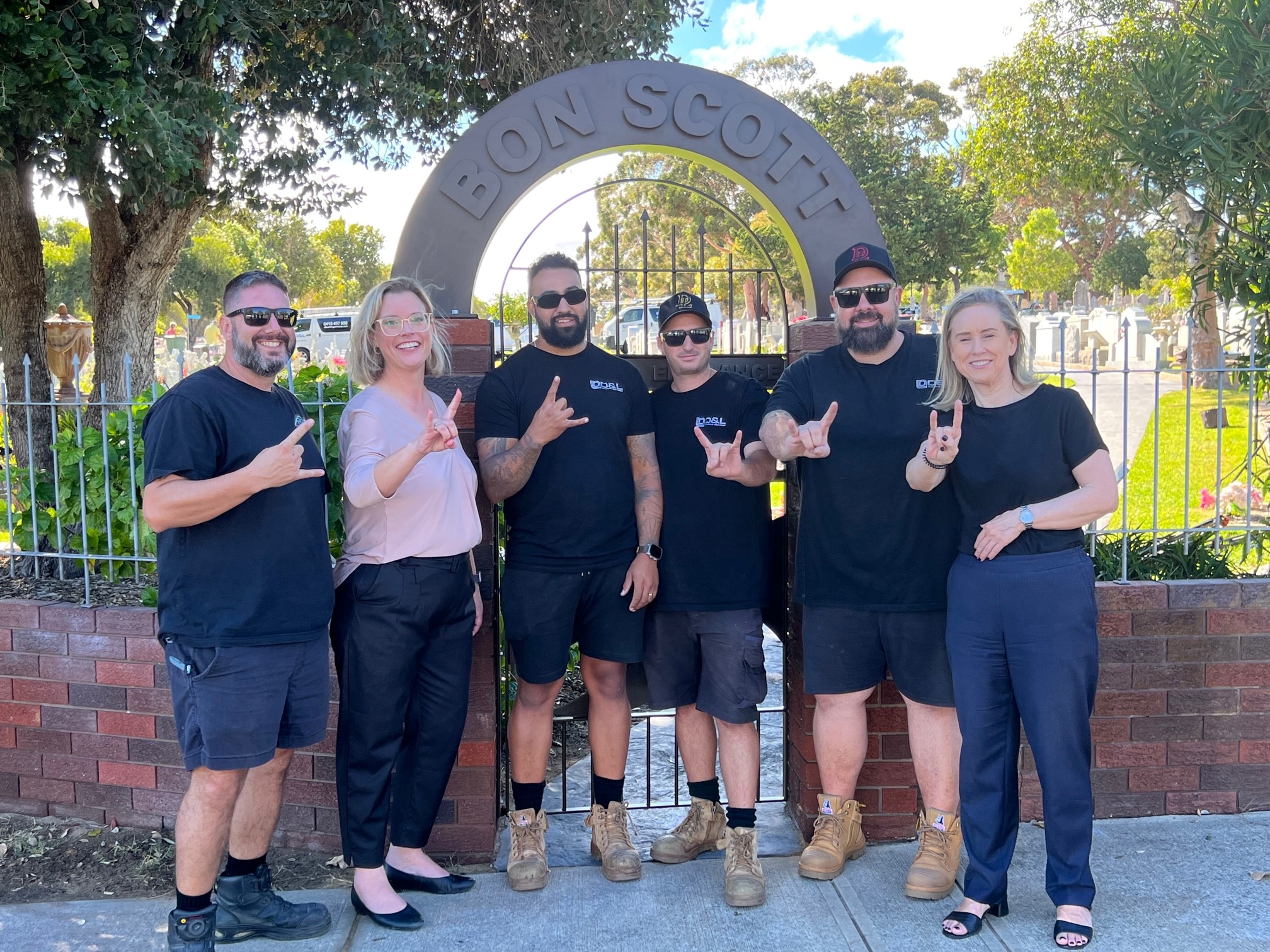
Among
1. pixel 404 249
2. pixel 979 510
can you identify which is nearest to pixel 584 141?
pixel 404 249

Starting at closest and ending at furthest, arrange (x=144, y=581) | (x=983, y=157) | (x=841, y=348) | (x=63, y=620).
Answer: (x=841, y=348) < (x=63, y=620) < (x=144, y=581) < (x=983, y=157)

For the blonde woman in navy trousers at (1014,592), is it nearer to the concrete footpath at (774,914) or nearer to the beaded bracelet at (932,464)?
the beaded bracelet at (932,464)

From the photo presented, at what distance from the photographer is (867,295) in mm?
3301

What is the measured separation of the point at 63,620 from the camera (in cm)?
397

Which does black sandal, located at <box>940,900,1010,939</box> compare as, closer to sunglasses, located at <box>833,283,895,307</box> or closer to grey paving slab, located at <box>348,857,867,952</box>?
grey paving slab, located at <box>348,857,867,952</box>

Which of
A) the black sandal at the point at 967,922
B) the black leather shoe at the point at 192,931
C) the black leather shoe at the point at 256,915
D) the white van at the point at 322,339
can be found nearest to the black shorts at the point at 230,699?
the black leather shoe at the point at 192,931

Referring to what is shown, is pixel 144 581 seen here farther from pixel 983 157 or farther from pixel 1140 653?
pixel 983 157

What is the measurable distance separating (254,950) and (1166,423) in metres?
15.8

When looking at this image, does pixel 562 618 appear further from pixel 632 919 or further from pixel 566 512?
pixel 632 919

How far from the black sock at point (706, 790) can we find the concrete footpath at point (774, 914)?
21cm

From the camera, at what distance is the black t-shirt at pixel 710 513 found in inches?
136

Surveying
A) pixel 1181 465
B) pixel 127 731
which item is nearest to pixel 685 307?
pixel 127 731

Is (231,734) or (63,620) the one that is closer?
(231,734)

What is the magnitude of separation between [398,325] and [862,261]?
1458mm
